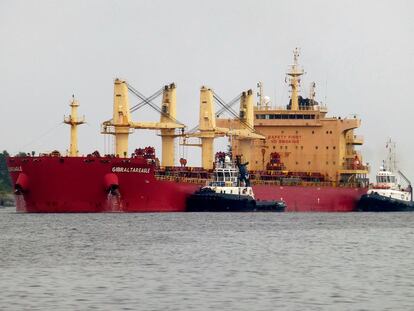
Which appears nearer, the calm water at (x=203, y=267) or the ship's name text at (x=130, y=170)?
the calm water at (x=203, y=267)

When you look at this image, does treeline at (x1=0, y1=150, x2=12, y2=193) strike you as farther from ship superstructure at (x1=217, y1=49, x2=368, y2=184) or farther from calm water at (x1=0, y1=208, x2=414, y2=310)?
calm water at (x1=0, y1=208, x2=414, y2=310)

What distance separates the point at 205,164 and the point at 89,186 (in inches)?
787

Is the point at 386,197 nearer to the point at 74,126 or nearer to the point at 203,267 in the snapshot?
the point at 74,126

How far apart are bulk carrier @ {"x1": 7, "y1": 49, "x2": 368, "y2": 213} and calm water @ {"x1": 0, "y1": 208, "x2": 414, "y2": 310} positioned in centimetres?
1505

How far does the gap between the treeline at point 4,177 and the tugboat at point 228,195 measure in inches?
3223

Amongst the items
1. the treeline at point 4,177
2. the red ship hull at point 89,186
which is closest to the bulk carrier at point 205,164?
the red ship hull at point 89,186

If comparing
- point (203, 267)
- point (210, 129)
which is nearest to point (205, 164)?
point (210, 129)

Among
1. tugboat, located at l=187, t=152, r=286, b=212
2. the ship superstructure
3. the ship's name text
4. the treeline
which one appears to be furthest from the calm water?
the treeline

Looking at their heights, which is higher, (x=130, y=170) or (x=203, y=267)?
(x=130, y=170)

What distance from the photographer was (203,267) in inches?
1789

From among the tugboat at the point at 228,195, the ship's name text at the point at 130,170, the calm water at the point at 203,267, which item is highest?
the ship's name text at the point at 130,170

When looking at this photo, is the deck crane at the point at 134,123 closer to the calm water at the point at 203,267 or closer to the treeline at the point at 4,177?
the calm water at the point at 203,267

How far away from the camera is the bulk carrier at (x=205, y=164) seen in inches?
3469

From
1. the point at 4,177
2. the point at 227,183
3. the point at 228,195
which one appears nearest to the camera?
the point at 228,195
